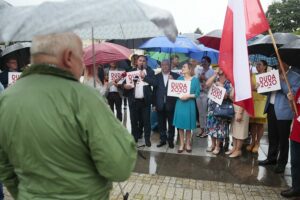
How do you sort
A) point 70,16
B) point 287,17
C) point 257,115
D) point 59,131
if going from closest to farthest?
1. point 59,131
2. point 70,16
3. point 257,115
4. point 287,17

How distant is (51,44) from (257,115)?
218 inches

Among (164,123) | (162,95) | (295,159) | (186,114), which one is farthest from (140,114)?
(295,159)

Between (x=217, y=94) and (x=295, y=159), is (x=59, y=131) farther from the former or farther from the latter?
(x=217, y=94)

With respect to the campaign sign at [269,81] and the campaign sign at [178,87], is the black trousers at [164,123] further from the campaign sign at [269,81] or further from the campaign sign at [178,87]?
the campaign sign at [269,81]

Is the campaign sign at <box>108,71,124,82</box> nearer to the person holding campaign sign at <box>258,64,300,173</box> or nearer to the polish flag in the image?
the person holding campaign sign at <box>258,64,300,173</box>

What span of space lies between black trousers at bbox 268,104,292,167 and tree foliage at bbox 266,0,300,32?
57048mm

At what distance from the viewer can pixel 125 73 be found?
712 cm

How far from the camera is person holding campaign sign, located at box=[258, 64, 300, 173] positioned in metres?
5.42

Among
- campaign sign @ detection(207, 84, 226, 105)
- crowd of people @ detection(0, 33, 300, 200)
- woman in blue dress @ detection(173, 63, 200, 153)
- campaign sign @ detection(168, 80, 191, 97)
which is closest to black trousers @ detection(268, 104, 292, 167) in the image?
campaign sign @ detection(207, 84, 226, 105)

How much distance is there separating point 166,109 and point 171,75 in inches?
28.4

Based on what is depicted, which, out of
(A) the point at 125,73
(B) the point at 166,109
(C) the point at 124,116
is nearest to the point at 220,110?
(B) the point at 166,109

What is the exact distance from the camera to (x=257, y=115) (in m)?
6.61

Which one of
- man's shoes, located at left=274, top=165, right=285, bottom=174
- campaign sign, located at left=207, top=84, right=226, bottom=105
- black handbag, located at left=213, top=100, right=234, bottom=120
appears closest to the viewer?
man's shoes, located at left=274, top=165, right=285, bottom=174

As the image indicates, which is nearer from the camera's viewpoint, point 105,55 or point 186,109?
point 105,55
